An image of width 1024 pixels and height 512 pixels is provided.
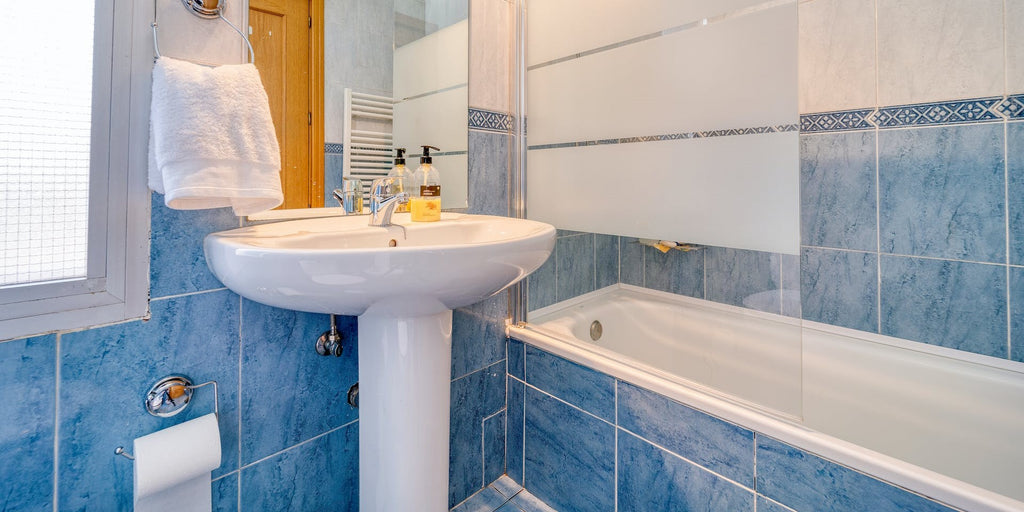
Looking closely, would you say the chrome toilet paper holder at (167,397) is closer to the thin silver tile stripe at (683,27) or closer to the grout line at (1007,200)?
the thin silver tile stripe at (683,27)

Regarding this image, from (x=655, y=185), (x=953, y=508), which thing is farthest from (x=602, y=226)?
(x=953, y=508)

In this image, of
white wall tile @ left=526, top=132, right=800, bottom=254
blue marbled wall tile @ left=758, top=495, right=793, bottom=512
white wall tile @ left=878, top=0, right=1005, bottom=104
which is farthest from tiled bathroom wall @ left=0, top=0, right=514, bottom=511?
white wall tile @ left=878, top=0, right=1005, bottom=104

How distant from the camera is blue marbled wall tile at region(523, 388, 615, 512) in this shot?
119cm

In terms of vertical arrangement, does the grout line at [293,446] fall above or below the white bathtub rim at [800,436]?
below

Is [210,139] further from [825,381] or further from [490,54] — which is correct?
[825,381]

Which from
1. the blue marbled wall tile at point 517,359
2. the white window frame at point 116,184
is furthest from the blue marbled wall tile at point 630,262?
the white window frame at point 116,184

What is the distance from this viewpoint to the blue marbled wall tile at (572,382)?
3.84ft

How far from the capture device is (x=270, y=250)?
62cm

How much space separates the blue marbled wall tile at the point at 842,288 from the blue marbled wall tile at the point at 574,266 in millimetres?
807

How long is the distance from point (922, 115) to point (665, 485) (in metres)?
1.50

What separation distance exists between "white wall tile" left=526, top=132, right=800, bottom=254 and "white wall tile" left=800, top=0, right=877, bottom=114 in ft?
3.29

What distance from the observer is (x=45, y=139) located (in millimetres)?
730

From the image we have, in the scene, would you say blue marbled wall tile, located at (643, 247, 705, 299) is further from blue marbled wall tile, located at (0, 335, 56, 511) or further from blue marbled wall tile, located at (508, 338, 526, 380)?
blue marbled wall tile, located at (0, 335, 56, 511)

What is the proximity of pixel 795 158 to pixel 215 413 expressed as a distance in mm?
1343
